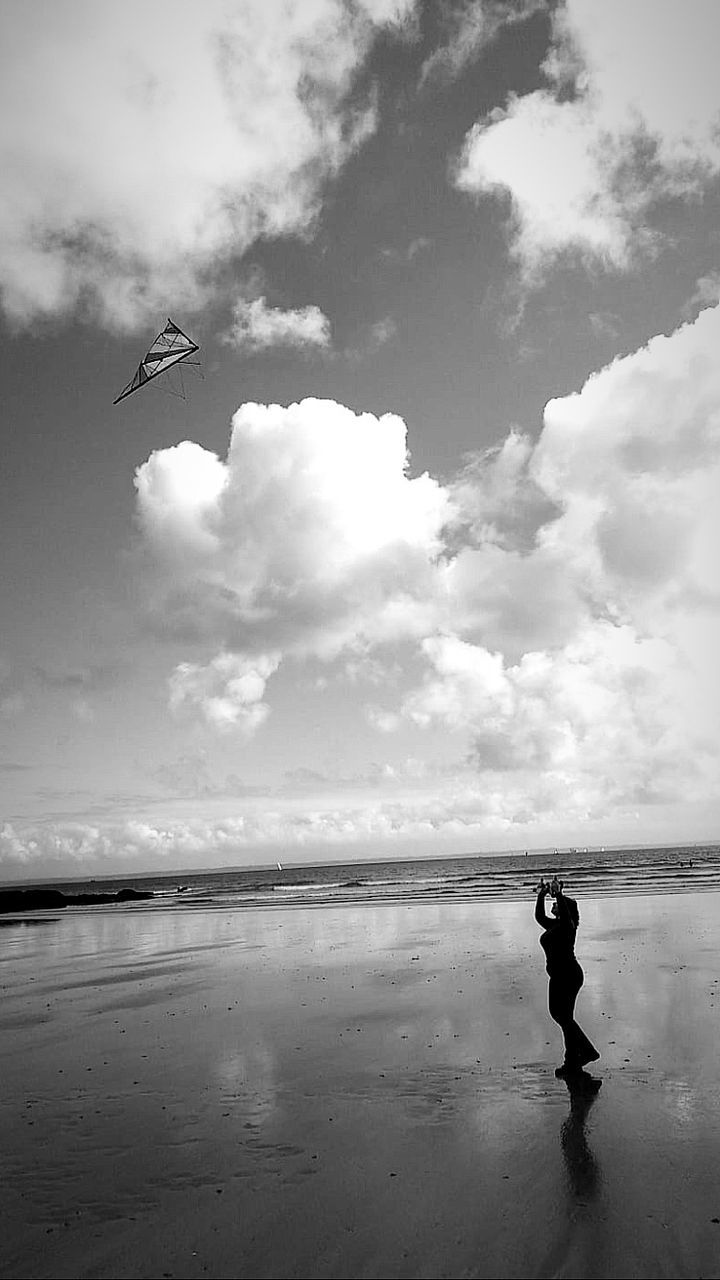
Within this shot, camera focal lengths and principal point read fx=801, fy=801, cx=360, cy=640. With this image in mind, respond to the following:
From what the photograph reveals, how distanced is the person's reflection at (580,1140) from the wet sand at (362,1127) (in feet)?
0.12

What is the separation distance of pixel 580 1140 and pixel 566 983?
8.41 ft

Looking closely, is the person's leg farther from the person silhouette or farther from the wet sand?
the wet sand

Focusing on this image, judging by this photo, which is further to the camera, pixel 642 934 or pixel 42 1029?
pixel 642 934

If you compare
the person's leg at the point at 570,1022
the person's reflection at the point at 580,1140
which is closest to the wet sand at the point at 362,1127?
the person's reflection at the point at 580,1140

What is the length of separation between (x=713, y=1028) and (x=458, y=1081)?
4.86 metres

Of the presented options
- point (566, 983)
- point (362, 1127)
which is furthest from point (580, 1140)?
point (566, 983)

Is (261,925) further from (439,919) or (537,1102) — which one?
(537,1102)

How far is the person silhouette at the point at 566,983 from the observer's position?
34.7ft

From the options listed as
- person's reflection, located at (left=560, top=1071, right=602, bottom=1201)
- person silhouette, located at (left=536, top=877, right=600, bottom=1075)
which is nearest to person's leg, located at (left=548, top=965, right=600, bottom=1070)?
person silhouette, located at (left=536, top=877, right=600, bottom=1075)

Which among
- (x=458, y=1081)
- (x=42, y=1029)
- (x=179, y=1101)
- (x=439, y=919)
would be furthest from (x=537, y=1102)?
(x=439, y=919)

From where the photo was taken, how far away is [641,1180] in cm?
726

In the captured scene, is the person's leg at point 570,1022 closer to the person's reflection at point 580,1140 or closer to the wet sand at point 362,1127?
the person's reflection at point 580,1140

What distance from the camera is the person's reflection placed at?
7.23 meters

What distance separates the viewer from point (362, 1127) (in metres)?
9.02
